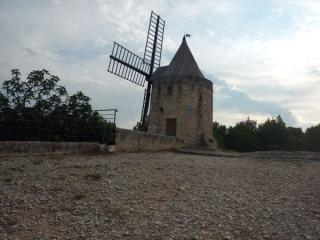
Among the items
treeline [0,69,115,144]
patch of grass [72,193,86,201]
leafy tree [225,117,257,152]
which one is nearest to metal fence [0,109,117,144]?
treeline [0,69,115,144]

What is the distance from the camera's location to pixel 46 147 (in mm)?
12922

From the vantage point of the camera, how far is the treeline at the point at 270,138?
3578cm

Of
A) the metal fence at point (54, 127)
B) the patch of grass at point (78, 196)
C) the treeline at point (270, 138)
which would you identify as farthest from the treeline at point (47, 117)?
Answer: the treeline at point (270, 138)

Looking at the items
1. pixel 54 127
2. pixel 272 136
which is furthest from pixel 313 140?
pixel 54 127

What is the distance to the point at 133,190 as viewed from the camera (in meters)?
8.64

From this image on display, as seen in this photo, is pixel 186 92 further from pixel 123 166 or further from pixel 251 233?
pixel 251 233

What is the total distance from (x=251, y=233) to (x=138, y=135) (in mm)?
10634

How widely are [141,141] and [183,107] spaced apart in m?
5.44

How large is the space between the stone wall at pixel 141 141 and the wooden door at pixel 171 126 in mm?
2065

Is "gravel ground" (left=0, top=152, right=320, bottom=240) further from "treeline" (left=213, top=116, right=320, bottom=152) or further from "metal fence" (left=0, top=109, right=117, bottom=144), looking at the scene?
"treeline" (left=213, top=116, right=320, bottom=152)

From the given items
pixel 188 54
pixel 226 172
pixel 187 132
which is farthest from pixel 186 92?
pixel 226 172

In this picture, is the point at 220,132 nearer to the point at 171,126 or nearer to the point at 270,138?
the point at 270,138

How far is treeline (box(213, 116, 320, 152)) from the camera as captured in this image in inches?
1409

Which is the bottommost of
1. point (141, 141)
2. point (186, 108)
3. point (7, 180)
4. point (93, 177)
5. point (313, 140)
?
point (7, 180)
